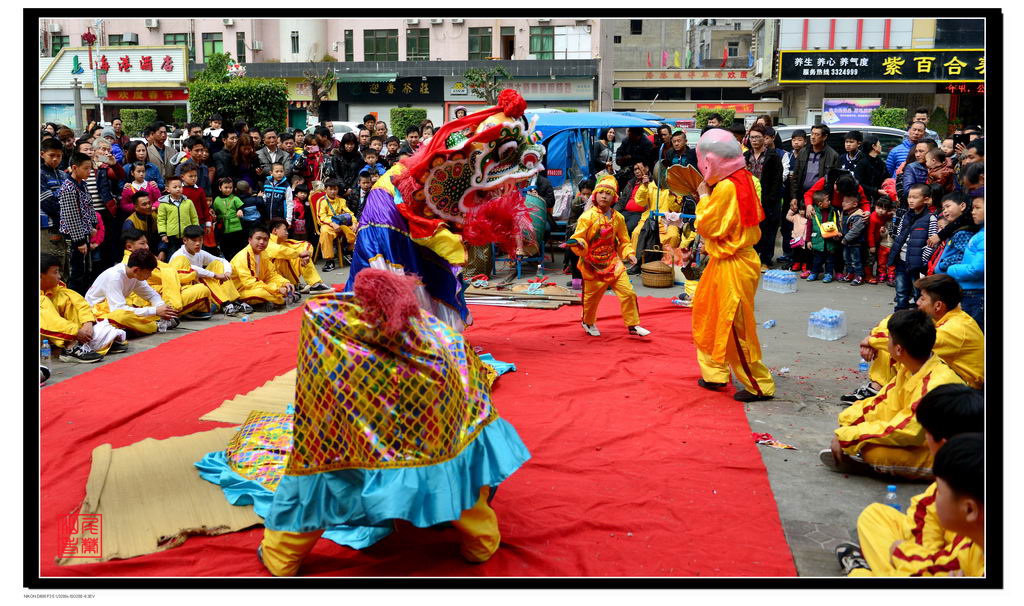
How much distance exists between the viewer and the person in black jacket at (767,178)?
9891 mm

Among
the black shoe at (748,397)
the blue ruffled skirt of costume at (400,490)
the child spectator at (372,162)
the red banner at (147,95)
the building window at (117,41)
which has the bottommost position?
the black shoe at (748,397)

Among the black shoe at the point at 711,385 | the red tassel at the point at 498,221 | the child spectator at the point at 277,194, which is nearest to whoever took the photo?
the red tassel at the point at 498,221

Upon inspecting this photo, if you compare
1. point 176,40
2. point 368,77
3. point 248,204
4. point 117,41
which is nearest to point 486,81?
point 368,77

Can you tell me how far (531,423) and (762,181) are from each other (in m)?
6.18

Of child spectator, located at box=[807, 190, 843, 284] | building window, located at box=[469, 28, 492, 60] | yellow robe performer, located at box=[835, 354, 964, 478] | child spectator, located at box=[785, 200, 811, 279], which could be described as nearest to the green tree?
building window, located at box=[469, 28, 492, 60]

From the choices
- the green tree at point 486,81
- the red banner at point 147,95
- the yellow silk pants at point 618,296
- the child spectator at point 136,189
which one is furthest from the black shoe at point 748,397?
the red banner at point 147,95

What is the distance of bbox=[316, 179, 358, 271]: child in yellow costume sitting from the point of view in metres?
10.3

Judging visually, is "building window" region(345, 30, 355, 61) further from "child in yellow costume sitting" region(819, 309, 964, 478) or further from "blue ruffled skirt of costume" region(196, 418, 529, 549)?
"blue ruffled skirt of costume" region(196, 418, 529, 549)

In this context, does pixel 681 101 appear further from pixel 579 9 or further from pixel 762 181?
pixel 579 9

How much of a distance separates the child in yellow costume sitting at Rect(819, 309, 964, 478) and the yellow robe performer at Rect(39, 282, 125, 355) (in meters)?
4.99

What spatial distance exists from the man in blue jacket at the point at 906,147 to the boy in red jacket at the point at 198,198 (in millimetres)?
7821

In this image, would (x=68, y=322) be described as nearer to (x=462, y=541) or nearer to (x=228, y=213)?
(x=228, y=213)

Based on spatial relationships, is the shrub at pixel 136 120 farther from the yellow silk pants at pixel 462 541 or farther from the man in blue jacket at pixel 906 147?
the yellow silk pants at pixel 462 541

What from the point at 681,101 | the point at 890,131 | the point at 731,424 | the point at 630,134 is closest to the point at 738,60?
the point at 681,101
